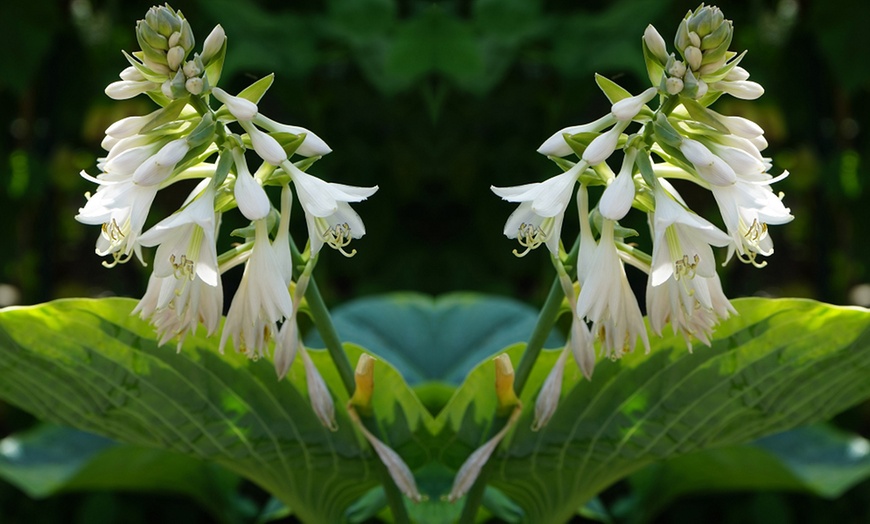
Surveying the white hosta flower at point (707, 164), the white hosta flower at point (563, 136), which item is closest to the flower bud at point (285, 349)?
the white hosta flower at point (563, 136)

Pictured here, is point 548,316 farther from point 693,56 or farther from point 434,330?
point 434,330

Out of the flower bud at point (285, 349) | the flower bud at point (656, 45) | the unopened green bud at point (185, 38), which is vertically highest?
the unopened green bud at point (185, 38)

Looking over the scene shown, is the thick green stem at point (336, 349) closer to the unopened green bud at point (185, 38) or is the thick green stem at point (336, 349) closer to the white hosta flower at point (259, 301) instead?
the white hosta flower at point (259, 301)

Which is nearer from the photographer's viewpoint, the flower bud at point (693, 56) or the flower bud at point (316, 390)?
the flower bud at point (693, 56)

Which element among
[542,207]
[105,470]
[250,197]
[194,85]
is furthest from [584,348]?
[105,470]

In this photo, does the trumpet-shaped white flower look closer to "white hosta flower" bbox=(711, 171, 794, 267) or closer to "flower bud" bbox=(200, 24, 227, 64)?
"flower bud" bbox=(200, 24, 227, 64)
